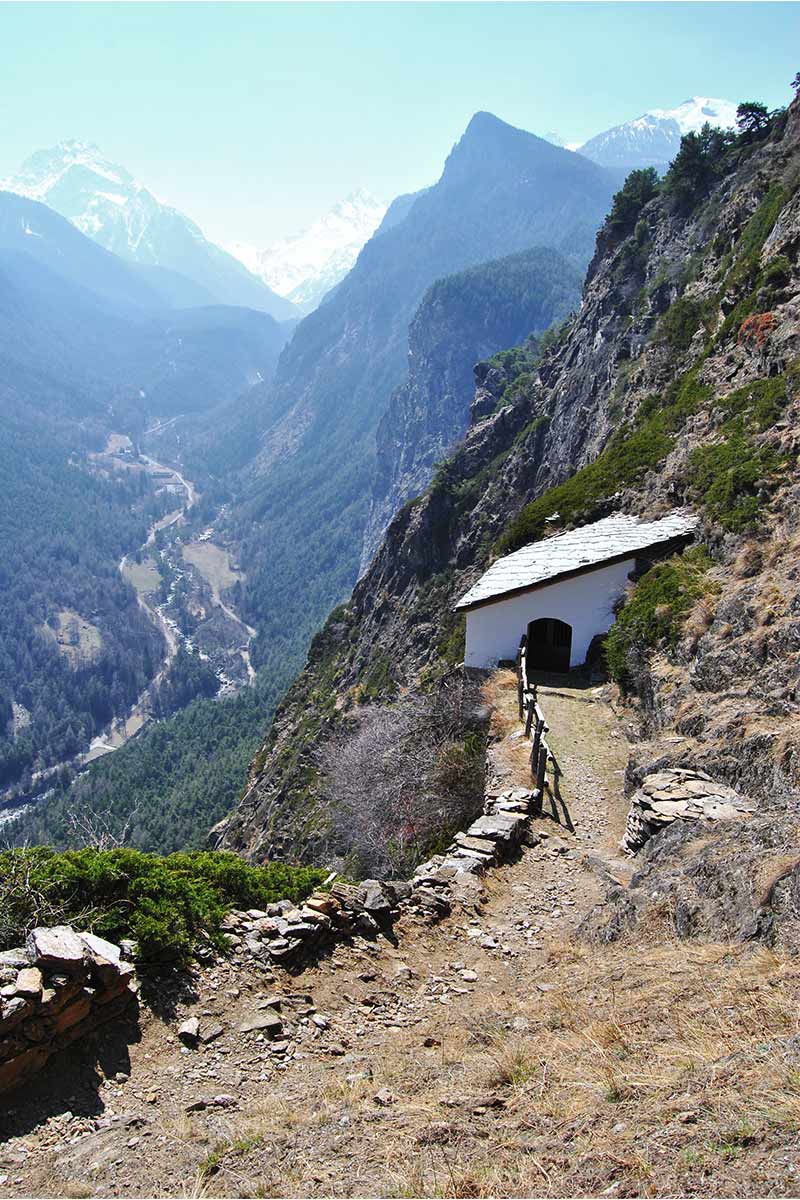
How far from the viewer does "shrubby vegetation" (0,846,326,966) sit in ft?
24.3

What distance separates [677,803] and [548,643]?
1259cm

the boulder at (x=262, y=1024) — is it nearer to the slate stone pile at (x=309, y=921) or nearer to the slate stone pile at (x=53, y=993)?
the slate stone pile at (x=309, y=921)

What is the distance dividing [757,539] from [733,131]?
55116 millimetres

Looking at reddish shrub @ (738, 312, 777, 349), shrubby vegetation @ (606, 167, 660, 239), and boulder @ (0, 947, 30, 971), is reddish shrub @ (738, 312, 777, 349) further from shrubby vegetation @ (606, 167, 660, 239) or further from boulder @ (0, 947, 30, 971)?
shrubby vegetation @ (606, 167, 660, 239)

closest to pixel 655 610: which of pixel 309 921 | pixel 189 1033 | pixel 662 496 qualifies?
pixel 662 496

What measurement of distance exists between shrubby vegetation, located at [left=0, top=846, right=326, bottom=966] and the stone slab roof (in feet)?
47.5

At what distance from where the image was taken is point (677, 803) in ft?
34.7

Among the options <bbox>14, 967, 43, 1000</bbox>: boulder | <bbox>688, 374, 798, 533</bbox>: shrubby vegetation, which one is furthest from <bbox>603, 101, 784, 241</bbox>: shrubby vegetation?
<bbox>14, 967, 43, 1000</bbox>: boulder

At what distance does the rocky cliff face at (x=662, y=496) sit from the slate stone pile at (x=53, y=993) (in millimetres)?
7063

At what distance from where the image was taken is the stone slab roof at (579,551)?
20.8m

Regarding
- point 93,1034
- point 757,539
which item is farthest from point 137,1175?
point 757,539

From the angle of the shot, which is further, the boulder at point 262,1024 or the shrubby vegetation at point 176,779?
the shrubby vegetation at point 176,779

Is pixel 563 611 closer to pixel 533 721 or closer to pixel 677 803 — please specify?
pixel 533 721

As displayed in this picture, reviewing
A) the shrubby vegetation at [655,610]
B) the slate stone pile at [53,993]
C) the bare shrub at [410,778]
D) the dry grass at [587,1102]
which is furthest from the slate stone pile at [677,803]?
the slate stone pile at [53,993]
